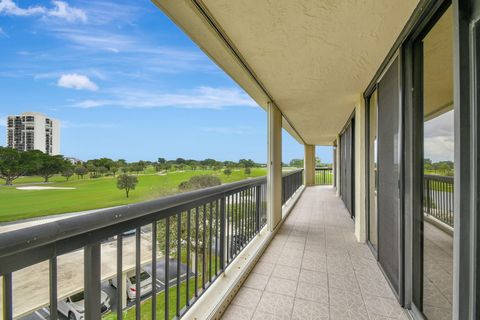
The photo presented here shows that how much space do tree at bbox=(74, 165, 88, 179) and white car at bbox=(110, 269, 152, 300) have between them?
1.58 feet

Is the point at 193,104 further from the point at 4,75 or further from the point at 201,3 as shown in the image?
the point at 4,75

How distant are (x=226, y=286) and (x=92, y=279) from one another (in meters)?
1.38

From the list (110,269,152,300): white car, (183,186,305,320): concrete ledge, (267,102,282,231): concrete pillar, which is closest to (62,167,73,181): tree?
(110,269,152,300): white car

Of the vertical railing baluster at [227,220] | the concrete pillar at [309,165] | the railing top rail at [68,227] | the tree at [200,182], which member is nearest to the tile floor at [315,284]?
the vertical railing baluster at [227,220]

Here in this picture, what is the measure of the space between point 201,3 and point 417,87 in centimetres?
154

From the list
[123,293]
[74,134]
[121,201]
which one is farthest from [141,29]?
[123,293]

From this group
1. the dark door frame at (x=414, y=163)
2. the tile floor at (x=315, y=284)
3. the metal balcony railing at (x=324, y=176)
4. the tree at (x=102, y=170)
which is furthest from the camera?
the metal balcony railing at (x=324, y=176)

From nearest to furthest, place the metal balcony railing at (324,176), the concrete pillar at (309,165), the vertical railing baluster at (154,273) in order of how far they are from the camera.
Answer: the vertical railing baluster at (154,273), the concrete pillar at (309,165), the metal balcony railing at (324,176)

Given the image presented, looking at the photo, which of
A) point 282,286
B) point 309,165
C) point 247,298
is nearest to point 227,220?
point 247,298

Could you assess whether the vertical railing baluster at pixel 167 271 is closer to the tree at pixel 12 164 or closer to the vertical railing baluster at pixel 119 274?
the vertical railing baluster at pixel 119 274

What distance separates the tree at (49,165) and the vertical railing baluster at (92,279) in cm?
27

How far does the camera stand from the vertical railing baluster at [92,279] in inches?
30.5

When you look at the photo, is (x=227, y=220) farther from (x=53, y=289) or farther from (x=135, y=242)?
(x=53, y=289)

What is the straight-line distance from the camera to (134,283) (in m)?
1.08
